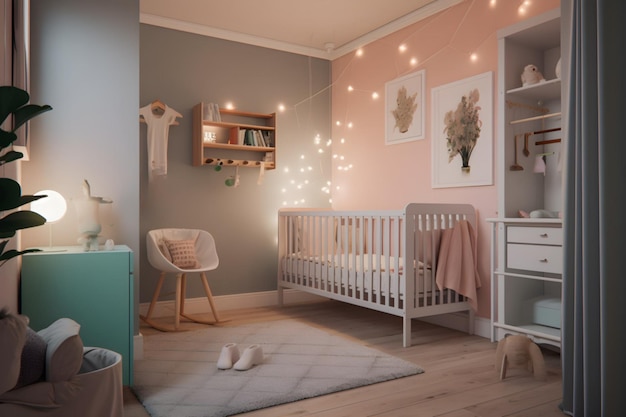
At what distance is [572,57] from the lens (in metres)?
1.87

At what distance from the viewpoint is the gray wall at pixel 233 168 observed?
3945 millimetres

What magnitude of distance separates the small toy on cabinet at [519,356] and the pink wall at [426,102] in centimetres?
81

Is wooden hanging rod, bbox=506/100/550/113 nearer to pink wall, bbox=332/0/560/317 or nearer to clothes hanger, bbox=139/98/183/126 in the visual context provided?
pink wall, bbox=332/0/560/317

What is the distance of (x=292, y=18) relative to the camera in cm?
395

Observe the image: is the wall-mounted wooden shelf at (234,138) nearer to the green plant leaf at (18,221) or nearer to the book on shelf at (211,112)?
the book on shelf at (211,112)

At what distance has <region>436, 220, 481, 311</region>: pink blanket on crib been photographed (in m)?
3.15

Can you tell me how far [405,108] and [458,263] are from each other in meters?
1.40

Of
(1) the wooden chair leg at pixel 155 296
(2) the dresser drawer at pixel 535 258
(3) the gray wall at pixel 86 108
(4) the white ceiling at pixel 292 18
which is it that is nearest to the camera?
(3) the gray wall at pixel 86 108

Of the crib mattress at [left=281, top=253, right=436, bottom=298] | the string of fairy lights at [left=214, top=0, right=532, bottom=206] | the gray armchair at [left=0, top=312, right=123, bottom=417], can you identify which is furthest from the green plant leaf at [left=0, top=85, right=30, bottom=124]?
the string of fairy lights at [left=214, top=0, right=532, bottom=206]

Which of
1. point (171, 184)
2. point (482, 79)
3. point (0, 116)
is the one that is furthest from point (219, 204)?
point (0, 116)

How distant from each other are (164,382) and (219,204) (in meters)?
2.07

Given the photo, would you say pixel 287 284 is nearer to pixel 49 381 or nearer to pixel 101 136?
pixel 101 136

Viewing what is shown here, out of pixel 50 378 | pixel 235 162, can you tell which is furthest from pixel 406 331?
pixel 50 378

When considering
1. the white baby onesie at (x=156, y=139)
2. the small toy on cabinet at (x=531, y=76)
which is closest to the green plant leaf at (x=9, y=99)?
the small toy on cabinet at (x=531, y=76)
